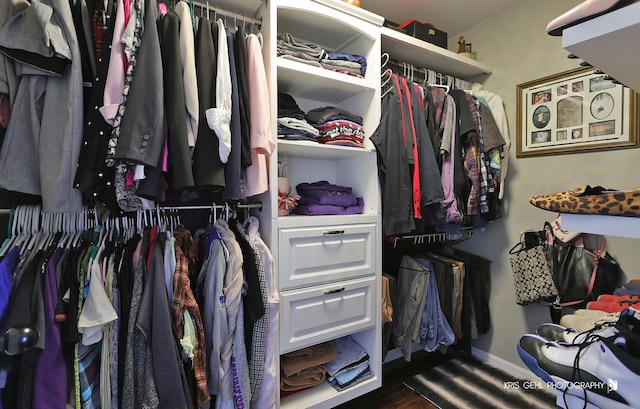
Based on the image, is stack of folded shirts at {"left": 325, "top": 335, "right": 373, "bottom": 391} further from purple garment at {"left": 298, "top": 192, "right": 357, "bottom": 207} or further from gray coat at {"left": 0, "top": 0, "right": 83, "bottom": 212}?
gray coat at {"left": 0, "top": 0, "right": 83, "bottom": 212}

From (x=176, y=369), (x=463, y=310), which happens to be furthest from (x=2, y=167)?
(x=463, y=310)

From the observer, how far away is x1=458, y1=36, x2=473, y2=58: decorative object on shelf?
204 cm

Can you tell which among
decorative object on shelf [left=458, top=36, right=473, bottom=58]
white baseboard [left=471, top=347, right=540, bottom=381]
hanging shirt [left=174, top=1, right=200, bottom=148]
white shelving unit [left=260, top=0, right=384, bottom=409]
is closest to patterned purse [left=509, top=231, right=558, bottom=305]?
white baseboard [left=471, top=347, right=540, bottom=381]

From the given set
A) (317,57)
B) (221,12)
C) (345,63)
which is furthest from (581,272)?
(221,12)

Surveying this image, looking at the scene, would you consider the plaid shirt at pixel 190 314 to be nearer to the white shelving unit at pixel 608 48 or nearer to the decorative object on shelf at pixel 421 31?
the white shelving unit at pixel 608 48

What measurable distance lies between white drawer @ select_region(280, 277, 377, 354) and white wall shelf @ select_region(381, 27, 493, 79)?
4.44 feet

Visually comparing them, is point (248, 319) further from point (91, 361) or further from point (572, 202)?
point (572, 202)

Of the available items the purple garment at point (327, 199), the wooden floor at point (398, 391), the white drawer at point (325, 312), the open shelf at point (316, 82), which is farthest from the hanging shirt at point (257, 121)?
the wooden floor at point (398, 391)

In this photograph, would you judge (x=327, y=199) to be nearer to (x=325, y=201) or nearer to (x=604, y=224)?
(x=325, y=201)

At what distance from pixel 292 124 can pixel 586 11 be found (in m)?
1.09

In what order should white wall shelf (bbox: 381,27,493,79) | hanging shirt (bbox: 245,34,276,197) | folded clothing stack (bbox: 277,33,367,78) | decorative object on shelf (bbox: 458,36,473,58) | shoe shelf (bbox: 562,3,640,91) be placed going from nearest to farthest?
shoe shelf (bbox: 562,3,640,91), hanging shirt (bbox: 245,34,276,197), folded clothing stack (bbox: 277,33,367,78), white wall shelf (bbox: 381,27,493,79), decorative object on shelf (bbox: 458,36,473,58)

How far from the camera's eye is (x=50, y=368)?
887mm

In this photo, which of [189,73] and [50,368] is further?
[189,73]

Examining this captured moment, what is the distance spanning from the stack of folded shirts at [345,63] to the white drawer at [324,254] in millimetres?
820
